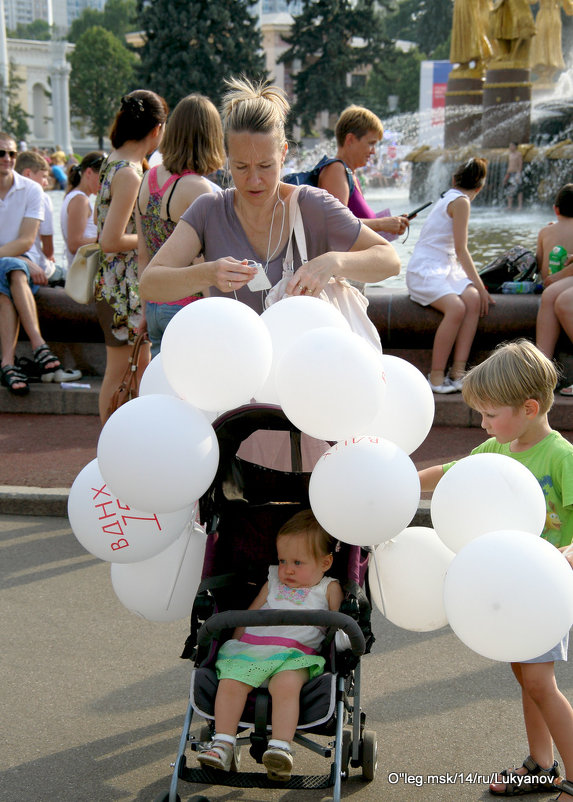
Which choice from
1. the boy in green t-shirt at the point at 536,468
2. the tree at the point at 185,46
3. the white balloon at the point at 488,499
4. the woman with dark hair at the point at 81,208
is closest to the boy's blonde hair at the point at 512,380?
the boy in green t-shirt at the point at 536,468

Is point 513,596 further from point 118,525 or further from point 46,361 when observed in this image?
point 46,361

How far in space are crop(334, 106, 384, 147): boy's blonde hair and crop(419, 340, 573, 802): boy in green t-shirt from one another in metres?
2.89

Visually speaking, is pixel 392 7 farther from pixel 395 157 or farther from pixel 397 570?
pixel 397 570

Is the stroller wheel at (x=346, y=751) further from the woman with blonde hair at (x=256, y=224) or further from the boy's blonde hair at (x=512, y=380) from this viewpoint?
the woman with blonde hair at (x=256, y=224)

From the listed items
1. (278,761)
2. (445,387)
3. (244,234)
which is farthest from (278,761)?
(445,387)

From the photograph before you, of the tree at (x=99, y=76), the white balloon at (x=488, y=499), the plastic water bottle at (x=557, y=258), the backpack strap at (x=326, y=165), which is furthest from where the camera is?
the tree at (x=99, y=76)

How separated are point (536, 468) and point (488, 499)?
42 cm

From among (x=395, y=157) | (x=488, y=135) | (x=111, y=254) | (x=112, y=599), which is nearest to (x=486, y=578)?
(x=112, y=599)

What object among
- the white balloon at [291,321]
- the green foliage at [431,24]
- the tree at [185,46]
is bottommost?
the white balloon at [291,321]

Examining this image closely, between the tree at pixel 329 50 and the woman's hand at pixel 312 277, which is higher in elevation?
the tree at pixel 329 50

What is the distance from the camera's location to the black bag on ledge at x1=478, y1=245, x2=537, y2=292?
7.75m

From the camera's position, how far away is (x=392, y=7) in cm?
6750

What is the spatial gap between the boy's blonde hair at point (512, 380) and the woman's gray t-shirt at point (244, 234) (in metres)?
0.75

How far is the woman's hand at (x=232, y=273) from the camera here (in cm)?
292
